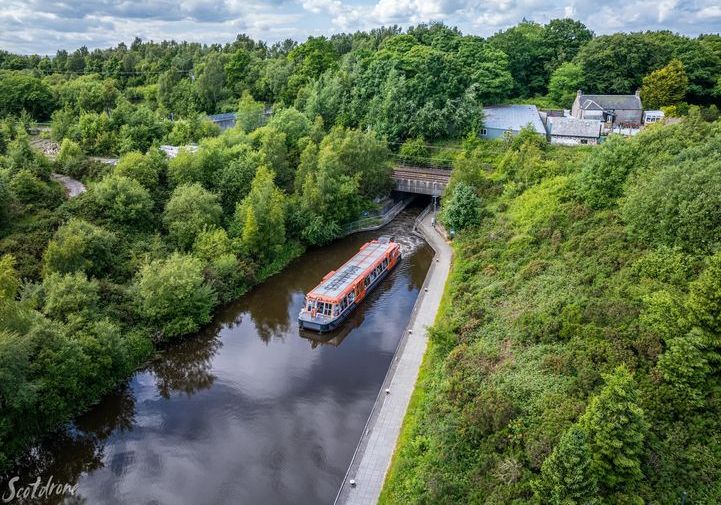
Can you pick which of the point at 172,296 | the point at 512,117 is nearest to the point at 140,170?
the point at 172,296

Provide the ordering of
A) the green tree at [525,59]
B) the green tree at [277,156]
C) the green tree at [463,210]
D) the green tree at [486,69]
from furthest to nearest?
1. the green tree at [525,59]
2. the green tree at [486,69]
3. the green tree at [277,156]
4. the green tree at [463,210]

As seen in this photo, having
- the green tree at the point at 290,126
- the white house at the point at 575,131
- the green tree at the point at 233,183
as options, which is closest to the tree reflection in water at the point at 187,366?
the green tree at the point at 233,183

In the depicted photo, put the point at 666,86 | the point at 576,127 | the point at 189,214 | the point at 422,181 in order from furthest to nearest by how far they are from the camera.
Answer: the point at 666,86 < the point at 576,127 < the point at 422,181 < the point at 189,214

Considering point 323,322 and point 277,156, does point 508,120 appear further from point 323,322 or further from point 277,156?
point 323,322

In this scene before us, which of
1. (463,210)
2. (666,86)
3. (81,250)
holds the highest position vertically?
(666,86)

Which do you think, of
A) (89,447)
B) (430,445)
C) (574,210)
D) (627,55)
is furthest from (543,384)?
(627,55)

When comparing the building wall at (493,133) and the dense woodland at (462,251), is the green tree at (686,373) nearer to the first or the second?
the dense woodland at (462,251)

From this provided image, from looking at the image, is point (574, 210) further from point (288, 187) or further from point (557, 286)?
point (288, 187)

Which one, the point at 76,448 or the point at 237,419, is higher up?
the point at 237,419
